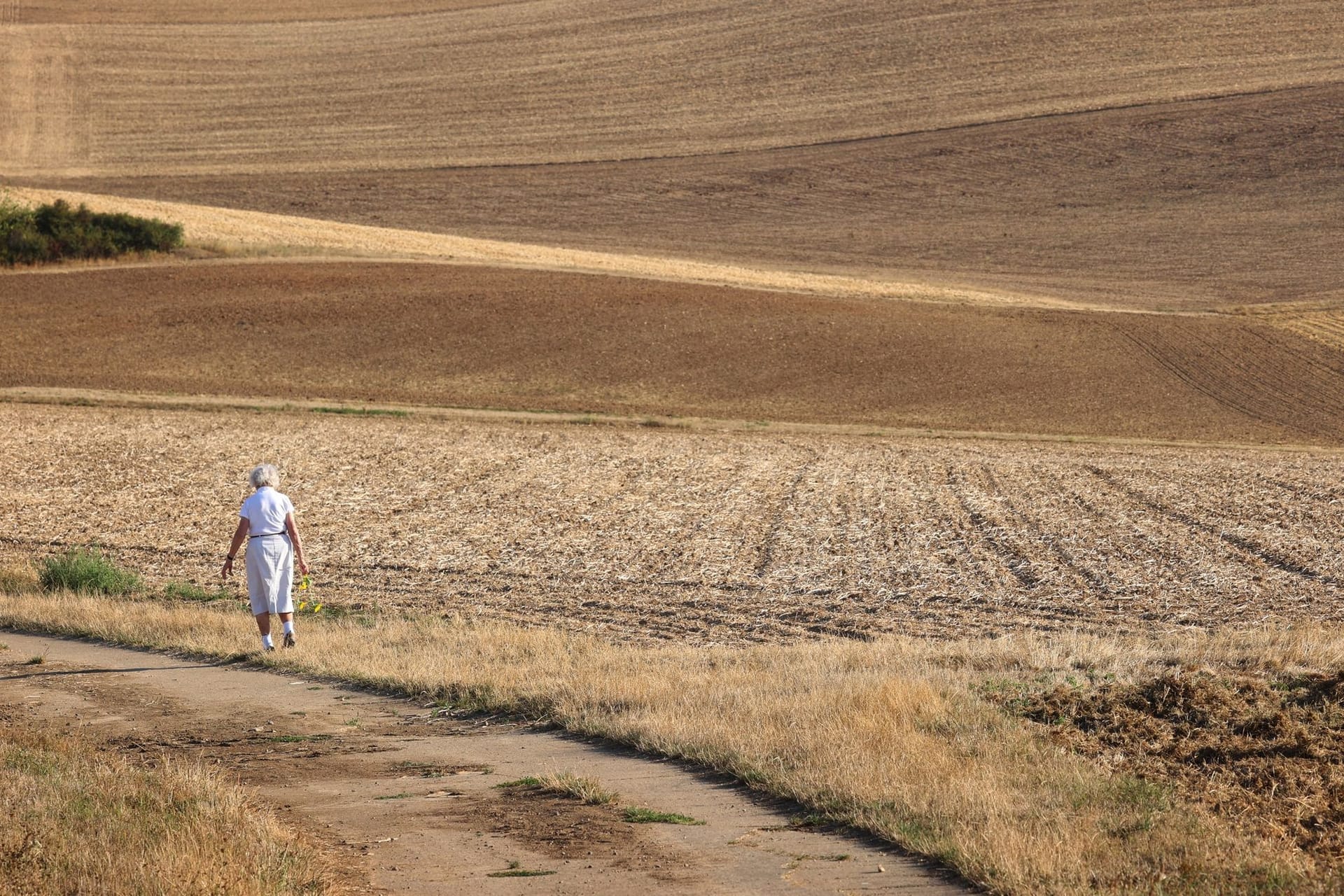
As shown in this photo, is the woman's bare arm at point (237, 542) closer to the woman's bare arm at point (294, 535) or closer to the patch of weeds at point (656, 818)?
the woman's bare arm at point (294, 535)

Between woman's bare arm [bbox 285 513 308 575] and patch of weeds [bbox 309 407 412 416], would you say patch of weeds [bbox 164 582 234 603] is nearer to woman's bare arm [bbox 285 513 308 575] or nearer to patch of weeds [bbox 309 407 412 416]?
woman's bare arm [bbox 285 513 308 575]

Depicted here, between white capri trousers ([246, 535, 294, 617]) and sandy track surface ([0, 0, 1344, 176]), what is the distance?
203ft

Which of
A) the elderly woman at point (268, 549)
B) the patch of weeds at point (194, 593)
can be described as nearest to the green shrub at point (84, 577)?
the patch of weeds at point (194, 593)

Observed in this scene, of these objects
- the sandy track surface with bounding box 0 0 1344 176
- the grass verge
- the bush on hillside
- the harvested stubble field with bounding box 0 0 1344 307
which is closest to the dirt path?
the grass verge

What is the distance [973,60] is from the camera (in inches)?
3137

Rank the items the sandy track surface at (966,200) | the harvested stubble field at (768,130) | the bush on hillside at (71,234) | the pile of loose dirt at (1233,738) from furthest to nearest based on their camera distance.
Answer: the harvested stubble field at (768,130), the sandy track surface at (966,200), the bush on hillside at (71,234), the pile of loose dirt at (1233,738)

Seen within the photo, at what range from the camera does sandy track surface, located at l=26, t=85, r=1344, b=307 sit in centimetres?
5950

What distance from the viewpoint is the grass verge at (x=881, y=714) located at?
23.0ft

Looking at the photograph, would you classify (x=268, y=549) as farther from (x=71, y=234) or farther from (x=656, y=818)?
(x=71, y=234)

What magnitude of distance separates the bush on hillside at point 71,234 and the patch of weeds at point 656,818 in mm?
48058

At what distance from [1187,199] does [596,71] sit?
34.9 m

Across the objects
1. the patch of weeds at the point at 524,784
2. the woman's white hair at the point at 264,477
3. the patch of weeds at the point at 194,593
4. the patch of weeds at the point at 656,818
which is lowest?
the patch of weeds at the point at 194,593

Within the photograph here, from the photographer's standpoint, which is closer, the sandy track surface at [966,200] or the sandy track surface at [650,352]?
the sandy track surface at [650,352]

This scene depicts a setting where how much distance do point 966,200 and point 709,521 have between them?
1944 inches
